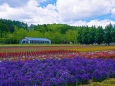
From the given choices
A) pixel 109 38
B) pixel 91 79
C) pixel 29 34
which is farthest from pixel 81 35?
pixel 91 79

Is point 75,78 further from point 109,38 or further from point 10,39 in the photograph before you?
point 10,39

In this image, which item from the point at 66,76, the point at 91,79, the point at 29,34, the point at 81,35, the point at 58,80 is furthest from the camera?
the point at 29,34

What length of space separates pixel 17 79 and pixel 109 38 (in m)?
38.4

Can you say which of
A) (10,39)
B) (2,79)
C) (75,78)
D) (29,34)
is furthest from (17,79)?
(29,34)

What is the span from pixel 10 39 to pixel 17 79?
51.0 m

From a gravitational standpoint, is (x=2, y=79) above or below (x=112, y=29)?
below

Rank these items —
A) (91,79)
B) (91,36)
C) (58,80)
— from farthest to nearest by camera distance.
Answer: (91,36), (91,79), (58,80)

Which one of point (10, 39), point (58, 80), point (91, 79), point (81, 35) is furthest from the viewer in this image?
point (10, 39)

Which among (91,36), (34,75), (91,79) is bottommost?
(91,79)

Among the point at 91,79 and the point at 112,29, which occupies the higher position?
the point at 112,29

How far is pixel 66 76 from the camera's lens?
189 inches

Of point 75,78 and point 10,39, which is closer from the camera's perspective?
point 75,78

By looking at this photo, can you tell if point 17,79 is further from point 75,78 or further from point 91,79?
point 91,79

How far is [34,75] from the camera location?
16.4ft
